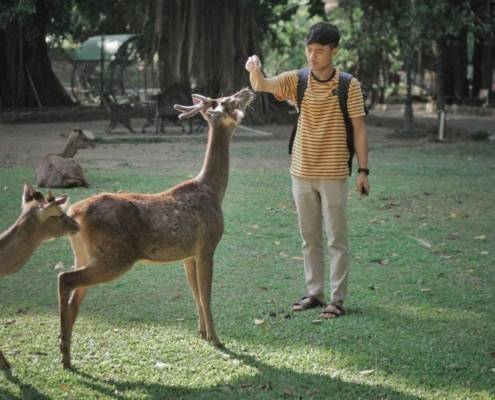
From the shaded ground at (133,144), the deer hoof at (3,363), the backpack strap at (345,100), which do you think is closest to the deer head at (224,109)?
the backpack strap at (345,100)

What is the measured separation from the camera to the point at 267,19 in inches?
1093

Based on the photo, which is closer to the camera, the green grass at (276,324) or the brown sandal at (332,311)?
the green grass at (276,324)

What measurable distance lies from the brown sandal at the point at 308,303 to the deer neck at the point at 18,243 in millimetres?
2251

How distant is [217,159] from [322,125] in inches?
32.2

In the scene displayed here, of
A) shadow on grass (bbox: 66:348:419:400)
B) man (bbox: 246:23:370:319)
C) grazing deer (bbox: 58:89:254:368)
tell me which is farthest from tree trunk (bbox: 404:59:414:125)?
shadow on grass (bbox: 66:348:419:400)

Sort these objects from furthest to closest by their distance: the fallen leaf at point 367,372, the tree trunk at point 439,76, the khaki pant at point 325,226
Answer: the tree trunk at point 439,76, the khaki pant at point 325,226, the fallen leaf at point 367,372

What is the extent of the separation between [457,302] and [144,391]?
2.87 metres

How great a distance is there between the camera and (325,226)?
235 inches

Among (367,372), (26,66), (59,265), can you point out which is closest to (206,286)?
(367,372)

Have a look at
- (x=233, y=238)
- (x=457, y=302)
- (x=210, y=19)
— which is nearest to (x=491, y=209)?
(x=233, y=238)

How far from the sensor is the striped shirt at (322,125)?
18.7 ft

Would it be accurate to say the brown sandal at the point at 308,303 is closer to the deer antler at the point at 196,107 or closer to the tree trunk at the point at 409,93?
the deer antler at the point at 196,107

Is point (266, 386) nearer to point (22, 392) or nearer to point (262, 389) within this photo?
point (262, 389)

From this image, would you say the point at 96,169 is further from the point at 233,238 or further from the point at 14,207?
the point at 233,238
